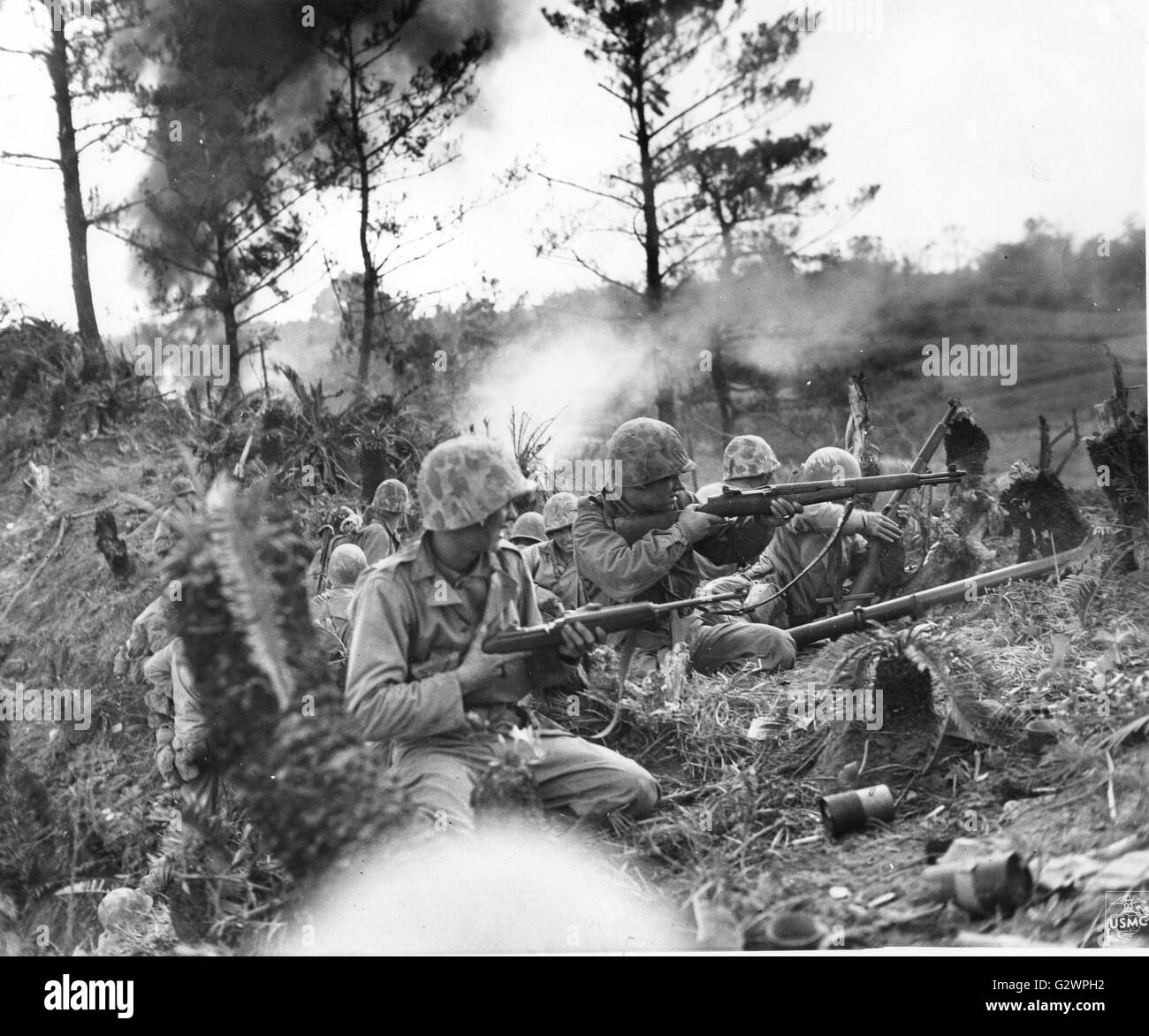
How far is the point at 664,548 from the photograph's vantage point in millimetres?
6734

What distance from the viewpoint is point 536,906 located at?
231 inches

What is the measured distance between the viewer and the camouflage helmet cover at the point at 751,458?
22.5 feet

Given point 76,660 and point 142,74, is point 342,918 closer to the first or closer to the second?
point 76,660

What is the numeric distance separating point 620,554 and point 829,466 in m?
1.25

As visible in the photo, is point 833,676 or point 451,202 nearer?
point 833,676

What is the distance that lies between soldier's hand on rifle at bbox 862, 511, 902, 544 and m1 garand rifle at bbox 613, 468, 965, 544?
15cm

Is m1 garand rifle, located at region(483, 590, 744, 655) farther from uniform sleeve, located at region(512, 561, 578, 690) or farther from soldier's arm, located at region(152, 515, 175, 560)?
soldier's arm, located at region(152, 515, 175, 560)

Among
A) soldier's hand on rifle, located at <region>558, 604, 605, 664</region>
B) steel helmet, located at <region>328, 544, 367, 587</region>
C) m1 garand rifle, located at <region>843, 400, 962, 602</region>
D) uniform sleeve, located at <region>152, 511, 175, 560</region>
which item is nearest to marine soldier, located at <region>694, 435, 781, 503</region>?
m1 garand rifle, located at <region>843, 400, 962, 602</region>

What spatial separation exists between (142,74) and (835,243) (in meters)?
3.89

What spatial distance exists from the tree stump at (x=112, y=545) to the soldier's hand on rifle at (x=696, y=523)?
2971 millimetres

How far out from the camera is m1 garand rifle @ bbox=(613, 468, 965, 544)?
676 centimetres

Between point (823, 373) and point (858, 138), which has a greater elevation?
point (858, 138)

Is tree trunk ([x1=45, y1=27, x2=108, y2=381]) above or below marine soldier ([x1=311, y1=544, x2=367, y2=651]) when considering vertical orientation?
above

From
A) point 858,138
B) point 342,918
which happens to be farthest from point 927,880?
point 858,138
